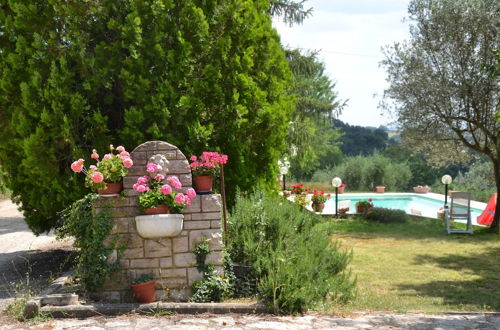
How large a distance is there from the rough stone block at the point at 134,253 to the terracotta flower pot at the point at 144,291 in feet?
1.01

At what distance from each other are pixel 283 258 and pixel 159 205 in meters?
1.49

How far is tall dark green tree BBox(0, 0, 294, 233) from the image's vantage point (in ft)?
22.4

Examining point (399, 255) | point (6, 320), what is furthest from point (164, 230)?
point (399, 255)

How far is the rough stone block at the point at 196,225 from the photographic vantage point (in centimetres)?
546

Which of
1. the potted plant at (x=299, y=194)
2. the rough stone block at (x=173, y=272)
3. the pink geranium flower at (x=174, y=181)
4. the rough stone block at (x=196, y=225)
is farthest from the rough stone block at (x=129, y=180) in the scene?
the potted plant at (x=299, y=194)

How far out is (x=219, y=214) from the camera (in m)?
5.52

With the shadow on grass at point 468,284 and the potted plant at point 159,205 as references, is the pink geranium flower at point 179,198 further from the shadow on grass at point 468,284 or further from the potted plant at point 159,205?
the shadow on grass at point 468,284

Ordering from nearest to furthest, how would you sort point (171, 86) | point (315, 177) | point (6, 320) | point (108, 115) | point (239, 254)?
point (6, 320)
point (239, 254)
point (171, 86)
point (108, 115)
point (315, 177)

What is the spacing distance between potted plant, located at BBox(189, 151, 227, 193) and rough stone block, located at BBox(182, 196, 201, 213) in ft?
0.97

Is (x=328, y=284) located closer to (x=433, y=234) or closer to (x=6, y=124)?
(x=6, y=124)

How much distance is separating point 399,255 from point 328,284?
207 inches

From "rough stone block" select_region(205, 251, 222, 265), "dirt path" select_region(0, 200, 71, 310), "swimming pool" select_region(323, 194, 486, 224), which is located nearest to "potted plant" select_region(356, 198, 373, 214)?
"swimming pool" select_region(323, 194, 486, 224)

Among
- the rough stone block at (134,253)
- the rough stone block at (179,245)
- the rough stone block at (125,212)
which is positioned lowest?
the rough stone block at (134,253)

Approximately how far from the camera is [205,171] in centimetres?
587
